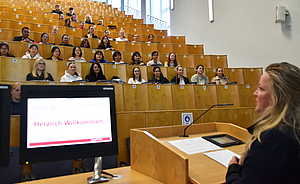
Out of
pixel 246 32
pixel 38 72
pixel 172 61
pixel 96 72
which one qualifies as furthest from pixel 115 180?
pixel 246 32

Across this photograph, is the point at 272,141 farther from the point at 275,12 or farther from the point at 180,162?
the point at 275,12

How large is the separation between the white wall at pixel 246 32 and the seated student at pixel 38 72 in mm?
2629

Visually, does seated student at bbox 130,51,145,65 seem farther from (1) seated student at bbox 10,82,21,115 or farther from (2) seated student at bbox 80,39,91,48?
(1) seated student at bbox 10,82,21,115

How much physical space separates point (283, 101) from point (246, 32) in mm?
3064

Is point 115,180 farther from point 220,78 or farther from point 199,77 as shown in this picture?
point 220,78

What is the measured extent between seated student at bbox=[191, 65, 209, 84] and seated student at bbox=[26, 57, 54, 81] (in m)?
1.52

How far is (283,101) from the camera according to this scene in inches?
18.2

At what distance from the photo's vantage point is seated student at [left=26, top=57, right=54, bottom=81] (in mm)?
1801

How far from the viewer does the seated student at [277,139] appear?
0.40m

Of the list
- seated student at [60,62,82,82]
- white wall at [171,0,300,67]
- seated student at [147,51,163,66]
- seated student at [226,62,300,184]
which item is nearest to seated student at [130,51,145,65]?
seated student at [147,51,163,66]

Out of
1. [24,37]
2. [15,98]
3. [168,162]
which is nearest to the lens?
[168,162]

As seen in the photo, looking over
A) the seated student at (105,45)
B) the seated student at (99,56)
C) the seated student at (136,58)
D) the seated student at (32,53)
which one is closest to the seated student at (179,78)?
the seated student at (136,58)

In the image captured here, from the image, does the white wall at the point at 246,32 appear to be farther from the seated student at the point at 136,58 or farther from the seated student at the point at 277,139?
the seated student at the point at 277,139

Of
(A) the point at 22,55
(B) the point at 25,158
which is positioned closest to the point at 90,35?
(A) the point at 22,55
